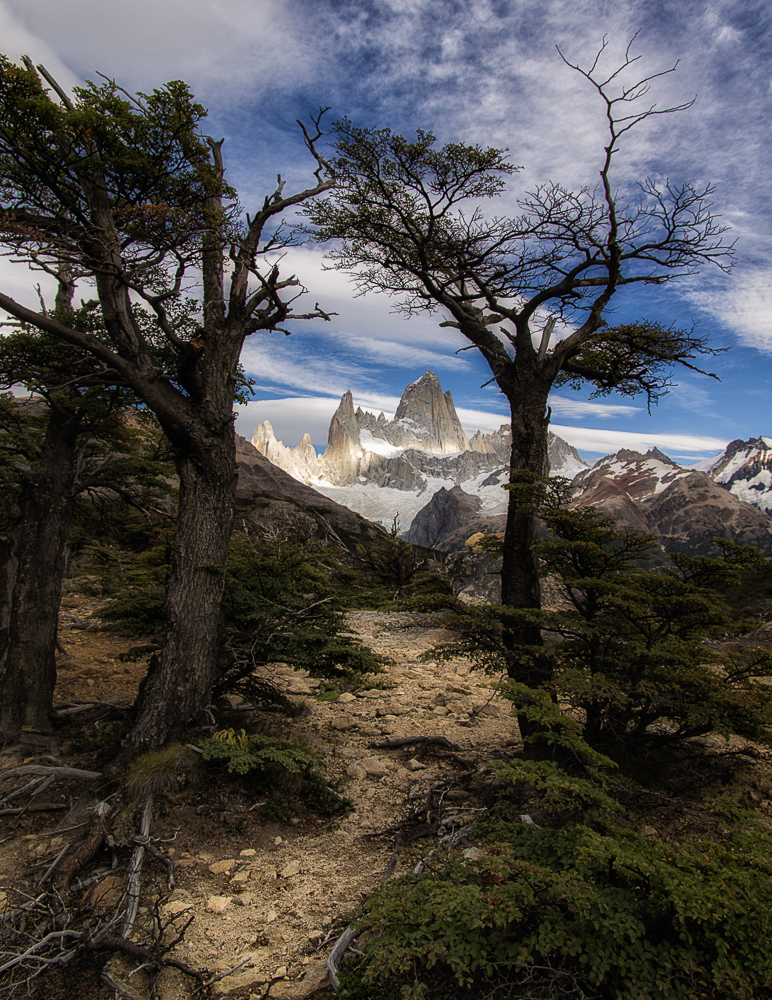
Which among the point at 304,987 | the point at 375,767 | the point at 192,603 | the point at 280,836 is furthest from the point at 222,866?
Result: the point at 192,603

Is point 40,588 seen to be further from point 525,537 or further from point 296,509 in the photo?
point 296,509

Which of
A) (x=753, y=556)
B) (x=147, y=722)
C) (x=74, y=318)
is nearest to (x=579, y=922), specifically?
(x=753, y=556)

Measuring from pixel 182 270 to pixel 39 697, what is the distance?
532cm

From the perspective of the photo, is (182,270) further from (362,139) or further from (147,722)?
(147,722)

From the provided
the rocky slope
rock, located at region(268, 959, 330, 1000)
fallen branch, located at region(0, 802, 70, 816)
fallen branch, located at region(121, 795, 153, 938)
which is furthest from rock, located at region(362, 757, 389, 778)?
the rocky slope

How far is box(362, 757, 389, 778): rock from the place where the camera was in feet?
17.3

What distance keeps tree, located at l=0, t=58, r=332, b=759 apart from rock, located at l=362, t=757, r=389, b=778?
1.95 metres

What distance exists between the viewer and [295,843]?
407cm

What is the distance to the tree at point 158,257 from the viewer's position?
165 inches

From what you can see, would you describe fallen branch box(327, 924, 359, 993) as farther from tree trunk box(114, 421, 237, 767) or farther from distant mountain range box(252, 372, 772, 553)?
distant mountain range box(252, 372, 772, 553)

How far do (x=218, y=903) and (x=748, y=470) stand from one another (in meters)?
201

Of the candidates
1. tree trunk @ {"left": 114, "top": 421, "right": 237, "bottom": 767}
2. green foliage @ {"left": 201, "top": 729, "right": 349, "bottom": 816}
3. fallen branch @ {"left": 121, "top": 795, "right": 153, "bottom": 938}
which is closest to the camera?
fallen branch @ {"left": 121, "top": 795, "right": 153, "bottom": 938}

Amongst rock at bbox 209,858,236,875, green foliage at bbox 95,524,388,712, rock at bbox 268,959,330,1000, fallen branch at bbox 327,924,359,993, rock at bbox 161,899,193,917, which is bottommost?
rock at bbox 209,858,236,875

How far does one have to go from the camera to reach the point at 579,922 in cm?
220
